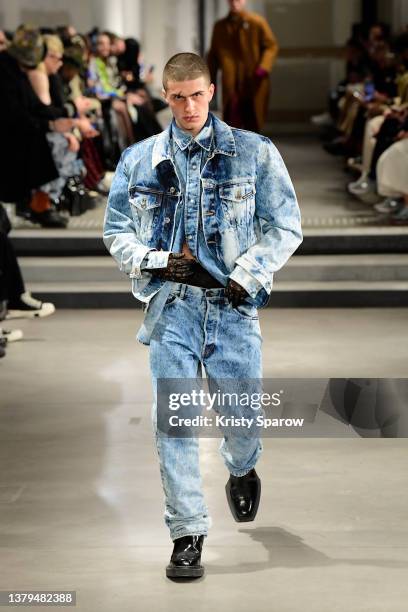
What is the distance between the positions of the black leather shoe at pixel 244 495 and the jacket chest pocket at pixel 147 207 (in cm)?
78

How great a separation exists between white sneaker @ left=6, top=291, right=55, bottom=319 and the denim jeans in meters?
4.12

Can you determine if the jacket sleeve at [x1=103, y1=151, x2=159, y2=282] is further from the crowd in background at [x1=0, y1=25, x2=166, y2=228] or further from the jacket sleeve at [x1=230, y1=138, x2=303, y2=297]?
the crowd in background at [x1=0, y1=25, x2=166, y2=228]

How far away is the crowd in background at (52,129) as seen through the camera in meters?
8.98

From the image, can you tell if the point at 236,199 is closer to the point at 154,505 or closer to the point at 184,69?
the point at 184,69

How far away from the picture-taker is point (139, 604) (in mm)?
3582

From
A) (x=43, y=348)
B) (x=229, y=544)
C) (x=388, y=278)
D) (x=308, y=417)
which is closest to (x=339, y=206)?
(x=388, y=278)

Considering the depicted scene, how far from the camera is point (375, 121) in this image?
10867 millimetres

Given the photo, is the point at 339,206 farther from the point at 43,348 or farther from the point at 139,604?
the point at 139,604

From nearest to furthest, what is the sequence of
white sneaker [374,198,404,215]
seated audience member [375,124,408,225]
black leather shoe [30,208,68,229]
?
black leather shoe [30,208,68,229] → seated audience member [375,124,408,225] → white sneaker [374,198,404,215]

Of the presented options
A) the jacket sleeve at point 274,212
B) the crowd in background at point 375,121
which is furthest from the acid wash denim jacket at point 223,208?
the crowd in background at point 375,121

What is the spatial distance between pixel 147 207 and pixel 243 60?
861 centimetres

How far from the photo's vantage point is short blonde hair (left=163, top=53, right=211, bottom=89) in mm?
3619

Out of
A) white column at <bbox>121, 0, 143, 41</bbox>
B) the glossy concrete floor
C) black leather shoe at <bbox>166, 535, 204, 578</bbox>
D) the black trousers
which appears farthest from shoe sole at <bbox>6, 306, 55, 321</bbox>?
white column at <bbox>121, 0, 143, 41</bbox>

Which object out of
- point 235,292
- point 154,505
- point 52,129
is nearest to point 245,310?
point 235,292
